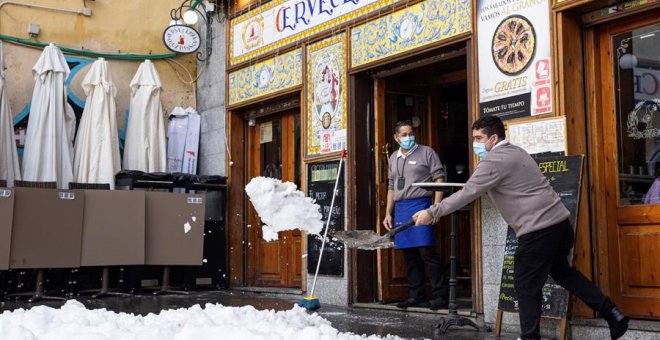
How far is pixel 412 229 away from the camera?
28.3 ft

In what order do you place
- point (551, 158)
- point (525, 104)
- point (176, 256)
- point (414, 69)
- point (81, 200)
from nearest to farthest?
1. point (551, 158)
2. point (525, 104)
3. point (414, 69)
4. point (81, 200)
5. point (176, 256)

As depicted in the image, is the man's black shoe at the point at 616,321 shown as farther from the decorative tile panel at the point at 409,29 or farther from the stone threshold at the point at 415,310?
the decorative tile panel at the point at 409,29

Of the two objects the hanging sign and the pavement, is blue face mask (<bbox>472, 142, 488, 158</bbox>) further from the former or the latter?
the hanging sign

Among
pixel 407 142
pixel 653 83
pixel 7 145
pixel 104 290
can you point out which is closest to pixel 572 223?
pixel 653 83

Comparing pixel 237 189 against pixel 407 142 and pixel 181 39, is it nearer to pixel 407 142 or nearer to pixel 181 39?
pixel 181 39

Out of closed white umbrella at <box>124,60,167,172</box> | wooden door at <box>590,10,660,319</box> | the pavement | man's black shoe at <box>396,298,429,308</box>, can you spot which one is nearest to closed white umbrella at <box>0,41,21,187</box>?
closed white umbrella at <box>124,60,167,172</box>

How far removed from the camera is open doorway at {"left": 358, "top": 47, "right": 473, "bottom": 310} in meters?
9.62

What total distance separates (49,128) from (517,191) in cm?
754

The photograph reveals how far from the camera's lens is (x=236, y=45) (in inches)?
484

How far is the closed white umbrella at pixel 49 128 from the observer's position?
438 inches

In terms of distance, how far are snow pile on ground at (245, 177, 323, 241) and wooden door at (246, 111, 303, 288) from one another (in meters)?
2.32

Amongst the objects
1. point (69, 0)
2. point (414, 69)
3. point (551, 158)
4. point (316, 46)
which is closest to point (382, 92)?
point (414, 69)

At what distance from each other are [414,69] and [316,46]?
1.61 metres

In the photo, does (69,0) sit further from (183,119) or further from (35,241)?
(35,241)
